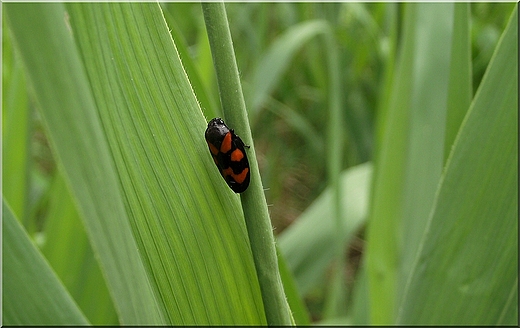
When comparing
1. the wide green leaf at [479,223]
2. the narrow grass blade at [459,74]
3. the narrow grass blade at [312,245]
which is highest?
the narrow grass blade at [459,74]

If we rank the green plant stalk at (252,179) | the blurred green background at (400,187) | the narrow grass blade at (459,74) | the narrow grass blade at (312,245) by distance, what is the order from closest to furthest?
the green plant stalk at (252,179) < the blurred green background at (400,187) < the narrow grass blade at (459,74) < the narrow grass blade at (312,245)

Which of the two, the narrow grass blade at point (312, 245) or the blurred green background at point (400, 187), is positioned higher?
the blurred green background at point (400, 187)

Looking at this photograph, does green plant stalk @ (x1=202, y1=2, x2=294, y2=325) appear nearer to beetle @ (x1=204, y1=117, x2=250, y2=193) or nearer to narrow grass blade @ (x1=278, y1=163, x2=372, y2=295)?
beetle @ (x1=204, y1=117, x2=250, y2=193)

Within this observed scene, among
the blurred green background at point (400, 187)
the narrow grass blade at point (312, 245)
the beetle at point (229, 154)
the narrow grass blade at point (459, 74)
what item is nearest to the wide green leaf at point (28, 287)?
the blurred green background at point (400, 187)

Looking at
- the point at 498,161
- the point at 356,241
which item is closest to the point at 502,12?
the point at 356,241

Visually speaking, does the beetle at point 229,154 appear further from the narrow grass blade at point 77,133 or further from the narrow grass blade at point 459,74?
the narrow grass blade at point 459,74

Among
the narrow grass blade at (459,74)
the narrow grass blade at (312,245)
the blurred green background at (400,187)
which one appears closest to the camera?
the blurred green background at (400,187)

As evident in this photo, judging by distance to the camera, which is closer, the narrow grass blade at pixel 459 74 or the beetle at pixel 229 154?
the beetle at pixel 229 154
